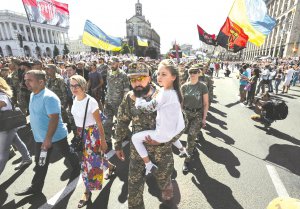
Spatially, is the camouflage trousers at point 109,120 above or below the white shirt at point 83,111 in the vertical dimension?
below

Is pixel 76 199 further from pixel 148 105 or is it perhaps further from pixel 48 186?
pixel 148 105

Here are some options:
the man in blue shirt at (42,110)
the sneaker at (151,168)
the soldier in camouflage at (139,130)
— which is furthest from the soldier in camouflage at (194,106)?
the man in blue shirt at (42,110)

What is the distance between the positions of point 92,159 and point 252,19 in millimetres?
7072

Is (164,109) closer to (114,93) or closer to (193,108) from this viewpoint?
(193,108)

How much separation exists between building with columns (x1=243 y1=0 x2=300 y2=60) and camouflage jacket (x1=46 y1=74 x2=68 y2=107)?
41646 mm

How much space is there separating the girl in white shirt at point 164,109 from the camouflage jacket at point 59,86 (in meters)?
3.98

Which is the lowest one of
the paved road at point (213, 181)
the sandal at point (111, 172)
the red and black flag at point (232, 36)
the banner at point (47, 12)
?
the paved road at point (213, 181)

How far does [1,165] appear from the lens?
11.1ft

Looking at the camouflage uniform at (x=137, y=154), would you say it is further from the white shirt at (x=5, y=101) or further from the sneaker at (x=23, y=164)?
the sneaker at (x=23, y=164)

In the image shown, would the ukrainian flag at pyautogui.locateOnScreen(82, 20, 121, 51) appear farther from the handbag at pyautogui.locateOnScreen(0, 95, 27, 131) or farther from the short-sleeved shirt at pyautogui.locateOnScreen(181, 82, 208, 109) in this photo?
the short-sleeved shirt at pyautogui.locateOnScreen(181, 82, 208, 109)

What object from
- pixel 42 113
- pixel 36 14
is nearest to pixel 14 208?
pixel 42 113

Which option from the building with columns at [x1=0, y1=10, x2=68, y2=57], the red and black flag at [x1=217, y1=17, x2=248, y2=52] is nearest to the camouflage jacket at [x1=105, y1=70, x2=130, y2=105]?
the red and black flag at [x1=217, y1=17, x2=248, y2=52]

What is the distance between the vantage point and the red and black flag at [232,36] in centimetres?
689

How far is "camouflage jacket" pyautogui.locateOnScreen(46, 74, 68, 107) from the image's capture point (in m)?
5.42
